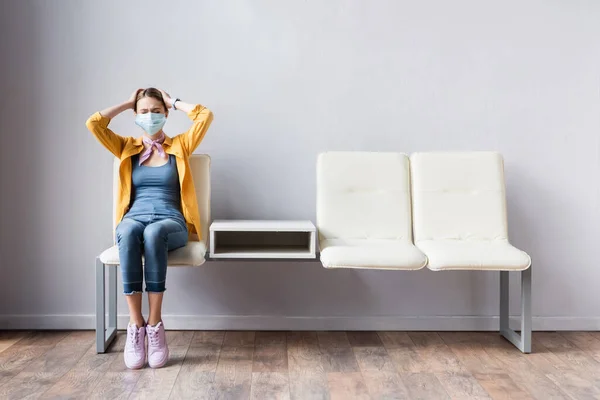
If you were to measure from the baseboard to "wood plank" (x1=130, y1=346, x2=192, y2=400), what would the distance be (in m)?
0.46

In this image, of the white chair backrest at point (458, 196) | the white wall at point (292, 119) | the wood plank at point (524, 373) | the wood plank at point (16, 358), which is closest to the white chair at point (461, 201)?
the white chair backrest at point (458, 196)

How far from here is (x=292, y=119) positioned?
3.08m

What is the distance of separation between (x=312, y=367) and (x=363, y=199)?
0.85 metres

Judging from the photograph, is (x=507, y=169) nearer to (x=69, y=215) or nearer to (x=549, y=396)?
(x=549, y=396)

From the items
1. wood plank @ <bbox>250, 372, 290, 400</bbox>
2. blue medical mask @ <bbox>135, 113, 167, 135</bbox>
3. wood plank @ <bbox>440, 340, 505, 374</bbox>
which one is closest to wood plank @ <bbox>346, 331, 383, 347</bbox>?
wood plank @ <bbox>440, 340, 505, 374</bbox>

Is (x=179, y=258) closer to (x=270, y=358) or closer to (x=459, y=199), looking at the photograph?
(x=270, y=358)

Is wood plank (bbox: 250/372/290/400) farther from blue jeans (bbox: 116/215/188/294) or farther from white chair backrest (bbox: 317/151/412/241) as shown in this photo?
white chair backrest (bbox: 317/151/412/241)

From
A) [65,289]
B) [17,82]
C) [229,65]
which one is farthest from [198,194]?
[17,82]

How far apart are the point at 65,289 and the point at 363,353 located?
62.4 inches

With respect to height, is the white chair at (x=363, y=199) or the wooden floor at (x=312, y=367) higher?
the white chair at (x=363, y=199)

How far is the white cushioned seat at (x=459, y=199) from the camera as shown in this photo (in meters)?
2.84

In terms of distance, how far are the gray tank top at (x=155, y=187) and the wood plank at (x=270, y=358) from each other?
702 mm

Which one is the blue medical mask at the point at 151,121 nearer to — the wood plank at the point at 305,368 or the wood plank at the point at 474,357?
the wood plank at the point at 305,368

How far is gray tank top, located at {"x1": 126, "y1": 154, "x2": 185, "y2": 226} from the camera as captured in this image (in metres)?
2.69
